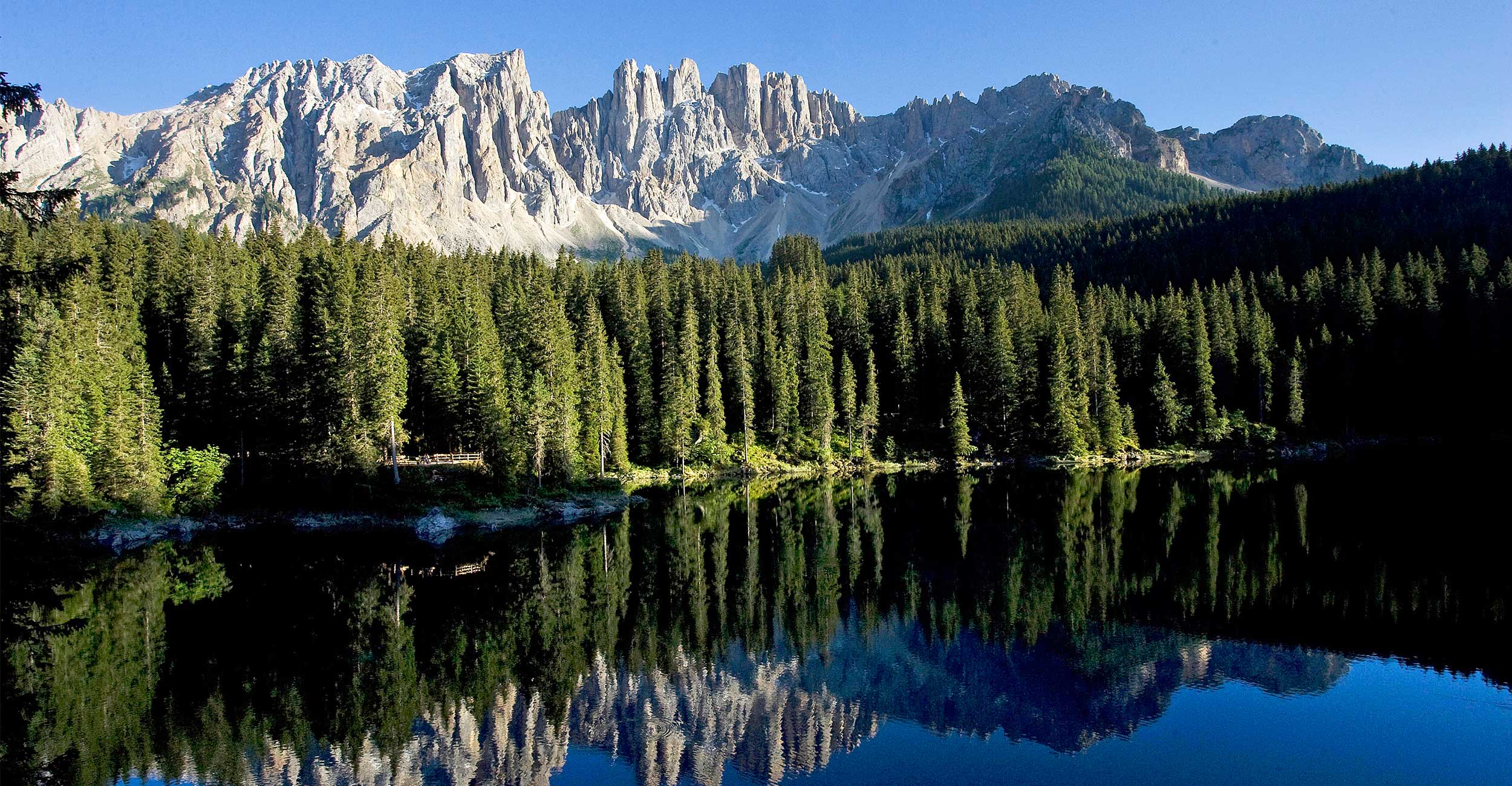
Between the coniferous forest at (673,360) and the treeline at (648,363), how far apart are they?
0.88 ft

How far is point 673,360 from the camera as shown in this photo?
76.4 m

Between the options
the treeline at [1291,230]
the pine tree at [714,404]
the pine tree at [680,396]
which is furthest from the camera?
the treeline at [1291,230]

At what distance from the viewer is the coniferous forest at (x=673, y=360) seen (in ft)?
170

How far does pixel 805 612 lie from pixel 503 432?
30799 mm

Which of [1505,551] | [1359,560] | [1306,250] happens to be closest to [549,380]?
[1359,560]

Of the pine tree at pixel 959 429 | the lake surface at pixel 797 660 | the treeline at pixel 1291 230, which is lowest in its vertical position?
the lake surface at pixel 797 660

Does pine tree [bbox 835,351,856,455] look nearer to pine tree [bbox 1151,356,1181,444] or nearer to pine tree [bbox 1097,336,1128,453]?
pine tree [bbox 1097,336,1128,453]

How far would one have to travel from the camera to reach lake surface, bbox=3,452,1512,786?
58.5ft

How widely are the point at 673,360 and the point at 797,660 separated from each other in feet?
177

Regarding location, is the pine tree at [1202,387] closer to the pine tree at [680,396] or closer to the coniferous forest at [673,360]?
the coniferous forest at [673,360]

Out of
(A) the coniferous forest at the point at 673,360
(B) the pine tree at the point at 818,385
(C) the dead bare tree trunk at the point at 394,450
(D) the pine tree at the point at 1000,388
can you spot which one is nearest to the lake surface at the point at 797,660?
(C) the dead bare tree trunk at the point at 394,450

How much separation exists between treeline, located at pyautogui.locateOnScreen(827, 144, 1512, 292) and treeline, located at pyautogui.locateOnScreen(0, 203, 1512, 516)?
984 centimetres

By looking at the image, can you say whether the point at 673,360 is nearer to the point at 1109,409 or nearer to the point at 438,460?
the point at 438,460

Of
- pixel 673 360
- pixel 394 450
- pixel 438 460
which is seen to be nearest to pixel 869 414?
pixel 673 360
